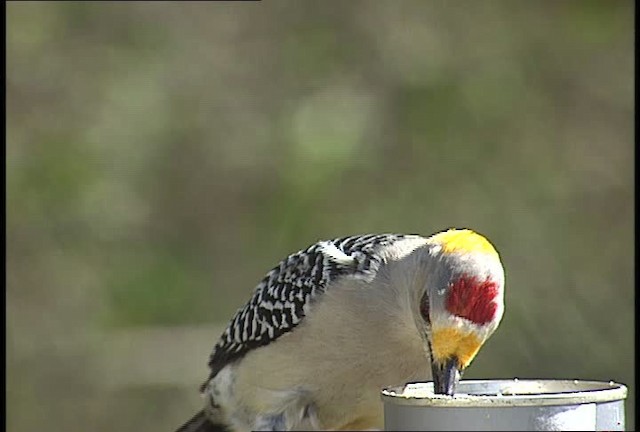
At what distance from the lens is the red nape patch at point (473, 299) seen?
13.2ft

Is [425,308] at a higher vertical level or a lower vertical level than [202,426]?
higher

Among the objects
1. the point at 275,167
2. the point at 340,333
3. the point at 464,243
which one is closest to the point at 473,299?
the point at 464,243

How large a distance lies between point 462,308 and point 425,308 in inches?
12.0

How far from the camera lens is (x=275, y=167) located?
980 centimetres

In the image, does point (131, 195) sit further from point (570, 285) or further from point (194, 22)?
point (570, 285)

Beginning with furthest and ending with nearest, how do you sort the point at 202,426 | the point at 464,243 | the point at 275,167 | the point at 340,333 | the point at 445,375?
the point at 275,167 → the point at 202,426 → the point at 340,333 → the point at 464,243 → the point at 445,375

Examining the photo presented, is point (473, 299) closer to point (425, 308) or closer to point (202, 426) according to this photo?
point (425, 308)

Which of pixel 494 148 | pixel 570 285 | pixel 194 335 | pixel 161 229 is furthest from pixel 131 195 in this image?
pixel 570 285

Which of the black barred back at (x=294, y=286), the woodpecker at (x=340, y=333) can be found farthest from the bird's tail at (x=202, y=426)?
the black barred back at (x=294, y=286)

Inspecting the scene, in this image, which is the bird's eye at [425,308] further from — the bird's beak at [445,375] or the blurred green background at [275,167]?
the blurred green background at [275,167]

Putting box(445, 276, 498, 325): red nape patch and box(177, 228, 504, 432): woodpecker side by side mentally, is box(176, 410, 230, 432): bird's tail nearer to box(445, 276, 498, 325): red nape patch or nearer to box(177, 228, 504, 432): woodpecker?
box(177, 228, 504, 432): woodpecker

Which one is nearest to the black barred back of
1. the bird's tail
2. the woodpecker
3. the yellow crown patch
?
the woodpecker

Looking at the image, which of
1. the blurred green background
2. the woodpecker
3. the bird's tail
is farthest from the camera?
the blurred green background

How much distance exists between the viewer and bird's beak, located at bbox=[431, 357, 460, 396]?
3.81 meters
